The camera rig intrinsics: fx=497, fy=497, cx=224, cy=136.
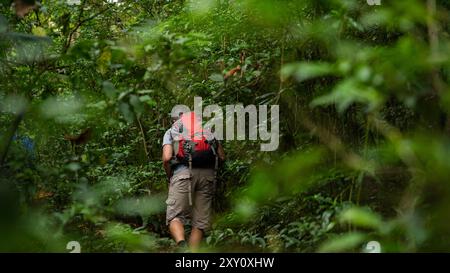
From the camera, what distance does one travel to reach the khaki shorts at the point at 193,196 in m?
5.62

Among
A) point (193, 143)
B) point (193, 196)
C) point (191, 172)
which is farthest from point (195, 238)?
point (193, 143)

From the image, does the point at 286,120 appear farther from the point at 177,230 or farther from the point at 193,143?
the point at 177,230

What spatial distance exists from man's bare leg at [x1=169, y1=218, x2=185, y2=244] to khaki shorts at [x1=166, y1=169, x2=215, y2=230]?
6cm

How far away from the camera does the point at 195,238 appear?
18.1ft

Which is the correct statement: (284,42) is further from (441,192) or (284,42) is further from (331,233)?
(441,192)

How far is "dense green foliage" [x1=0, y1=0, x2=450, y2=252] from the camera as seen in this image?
2.31 meters

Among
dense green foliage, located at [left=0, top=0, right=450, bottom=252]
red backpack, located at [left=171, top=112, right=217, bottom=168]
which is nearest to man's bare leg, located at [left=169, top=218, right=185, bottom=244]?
dense green foliage, located at [left=0, top=0, right=450, bottom=252]

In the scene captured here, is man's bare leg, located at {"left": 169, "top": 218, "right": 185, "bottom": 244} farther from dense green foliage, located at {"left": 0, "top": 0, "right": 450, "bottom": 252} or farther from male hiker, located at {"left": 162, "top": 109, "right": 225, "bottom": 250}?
dense green foliage, located at {"left": 0, "top": 0, "right": 450, "bottom": 252}

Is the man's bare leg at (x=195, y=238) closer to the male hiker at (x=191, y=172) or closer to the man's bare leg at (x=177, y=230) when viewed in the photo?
the male hiker at (x=191, y=172)

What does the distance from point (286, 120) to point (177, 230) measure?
1851 millimetres

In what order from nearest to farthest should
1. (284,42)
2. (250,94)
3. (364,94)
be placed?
(364,94)
(284,42)
(250,94)
